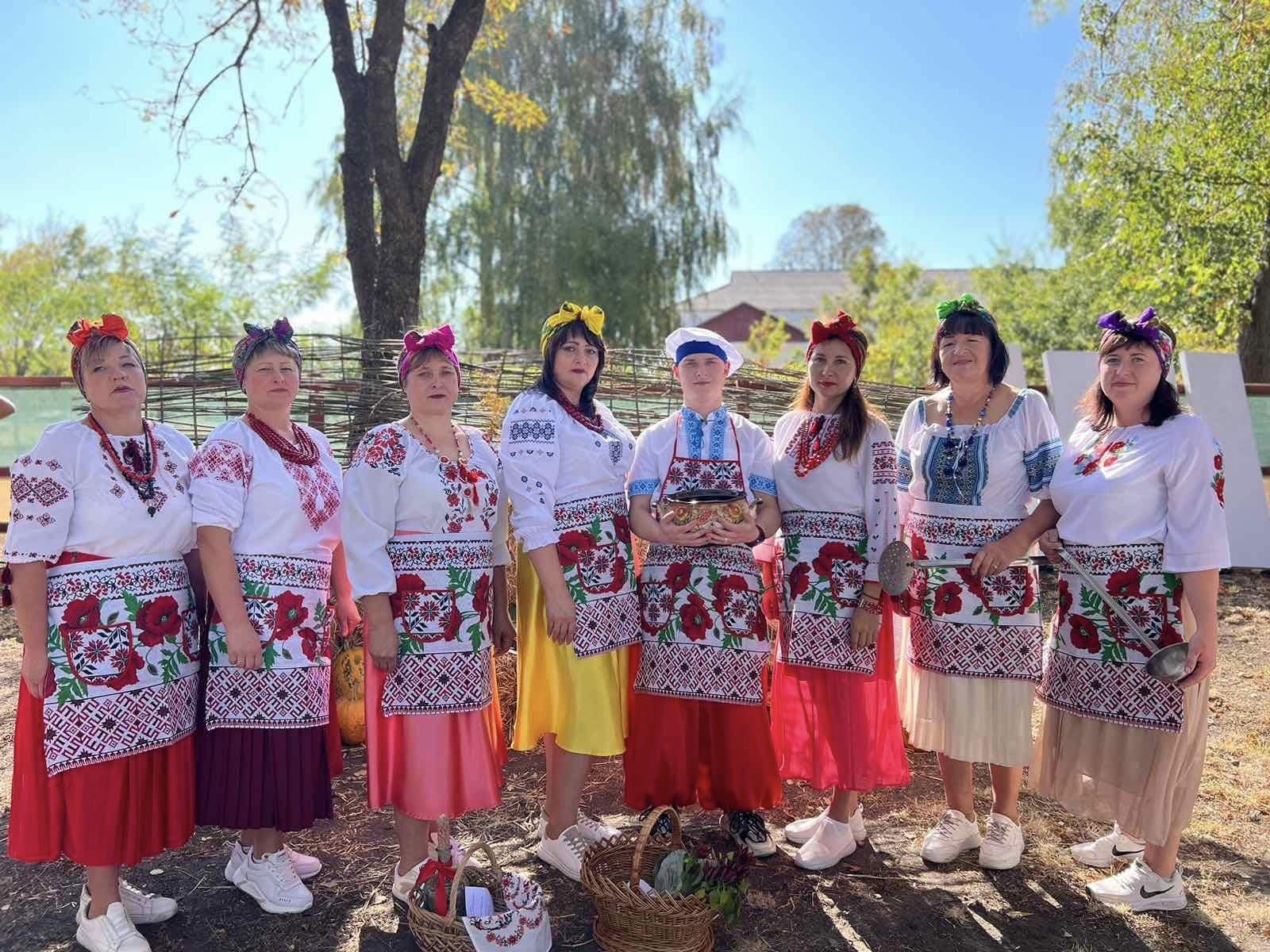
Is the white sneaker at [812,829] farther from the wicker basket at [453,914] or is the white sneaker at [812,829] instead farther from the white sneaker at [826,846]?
the wicker basket at [453,914]

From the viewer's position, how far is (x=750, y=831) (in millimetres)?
3143

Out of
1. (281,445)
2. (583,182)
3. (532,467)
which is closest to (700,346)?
(532,467)

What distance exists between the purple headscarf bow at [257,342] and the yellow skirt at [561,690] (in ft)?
3.24

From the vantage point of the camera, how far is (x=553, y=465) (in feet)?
9.43

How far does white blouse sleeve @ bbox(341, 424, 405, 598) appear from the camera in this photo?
2.62m

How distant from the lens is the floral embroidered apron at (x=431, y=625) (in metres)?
2.70

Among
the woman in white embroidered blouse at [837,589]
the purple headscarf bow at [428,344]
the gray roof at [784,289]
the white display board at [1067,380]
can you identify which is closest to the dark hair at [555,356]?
→ the purple headscarf bow at [428,344]

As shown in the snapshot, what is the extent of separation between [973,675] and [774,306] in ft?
140

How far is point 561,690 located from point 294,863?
3.66 feet

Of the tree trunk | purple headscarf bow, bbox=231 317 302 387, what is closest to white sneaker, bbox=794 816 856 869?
purple headscarf bow, bbox=231 317 302 387

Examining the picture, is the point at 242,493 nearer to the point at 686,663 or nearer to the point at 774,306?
the point at 686,663

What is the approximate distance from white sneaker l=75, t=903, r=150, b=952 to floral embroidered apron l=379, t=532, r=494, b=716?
36.9 inches

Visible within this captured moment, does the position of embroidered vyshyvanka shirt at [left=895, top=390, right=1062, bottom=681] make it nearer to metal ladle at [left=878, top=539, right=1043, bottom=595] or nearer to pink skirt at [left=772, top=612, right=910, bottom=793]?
metal ladle at [left=878, top=539, right=1043, bottom=595]

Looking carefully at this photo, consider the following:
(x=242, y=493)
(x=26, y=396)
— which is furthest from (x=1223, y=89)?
(x=26, y=396)
